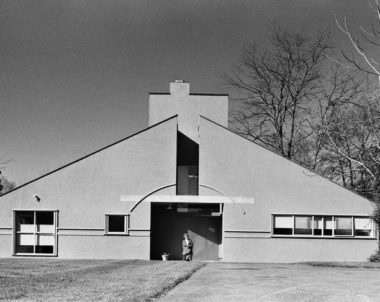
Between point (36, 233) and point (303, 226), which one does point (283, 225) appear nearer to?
point (303, 226)

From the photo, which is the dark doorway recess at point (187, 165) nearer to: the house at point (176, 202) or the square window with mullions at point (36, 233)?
the house at point (176, 202)

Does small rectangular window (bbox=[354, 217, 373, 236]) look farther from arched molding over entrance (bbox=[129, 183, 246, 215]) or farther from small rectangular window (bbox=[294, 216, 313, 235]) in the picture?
arched molding over entrance (bbox=[129, 183, 246, 215])

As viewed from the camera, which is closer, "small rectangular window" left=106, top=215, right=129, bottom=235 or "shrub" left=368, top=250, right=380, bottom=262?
"shrub" left=368, top=250, right=380, bottom=262

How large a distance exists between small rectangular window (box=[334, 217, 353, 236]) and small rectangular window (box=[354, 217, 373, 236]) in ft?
1.10

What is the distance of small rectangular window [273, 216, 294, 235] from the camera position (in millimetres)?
30781

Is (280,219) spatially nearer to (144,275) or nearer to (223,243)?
(223,243)

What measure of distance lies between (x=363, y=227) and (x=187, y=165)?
9094 mm

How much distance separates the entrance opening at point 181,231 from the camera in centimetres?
3244

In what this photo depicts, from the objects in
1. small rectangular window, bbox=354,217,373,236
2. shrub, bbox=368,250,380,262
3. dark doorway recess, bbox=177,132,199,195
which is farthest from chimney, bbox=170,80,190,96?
shrub, bbox=368,250,380,262

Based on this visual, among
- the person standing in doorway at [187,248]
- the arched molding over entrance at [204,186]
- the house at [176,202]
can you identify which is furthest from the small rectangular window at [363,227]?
the person standing in doorway at [187,248]

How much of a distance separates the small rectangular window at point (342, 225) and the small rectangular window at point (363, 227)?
0.34 m

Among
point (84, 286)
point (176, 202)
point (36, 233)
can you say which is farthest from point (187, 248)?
point (84, 286)

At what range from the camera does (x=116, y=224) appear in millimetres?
→ 30797

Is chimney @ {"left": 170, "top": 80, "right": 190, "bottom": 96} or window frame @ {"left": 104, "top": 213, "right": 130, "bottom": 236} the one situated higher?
chimney @ {"left": 170, "top": 80, "right": 190, "bottom": 96}
